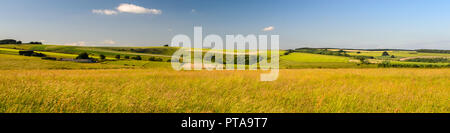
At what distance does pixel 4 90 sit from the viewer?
14.8 feet

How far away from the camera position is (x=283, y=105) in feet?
14.0

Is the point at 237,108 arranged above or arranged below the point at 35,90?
below

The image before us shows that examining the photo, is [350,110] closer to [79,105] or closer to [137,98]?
[137,98]

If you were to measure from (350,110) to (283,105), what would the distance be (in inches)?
58.5
